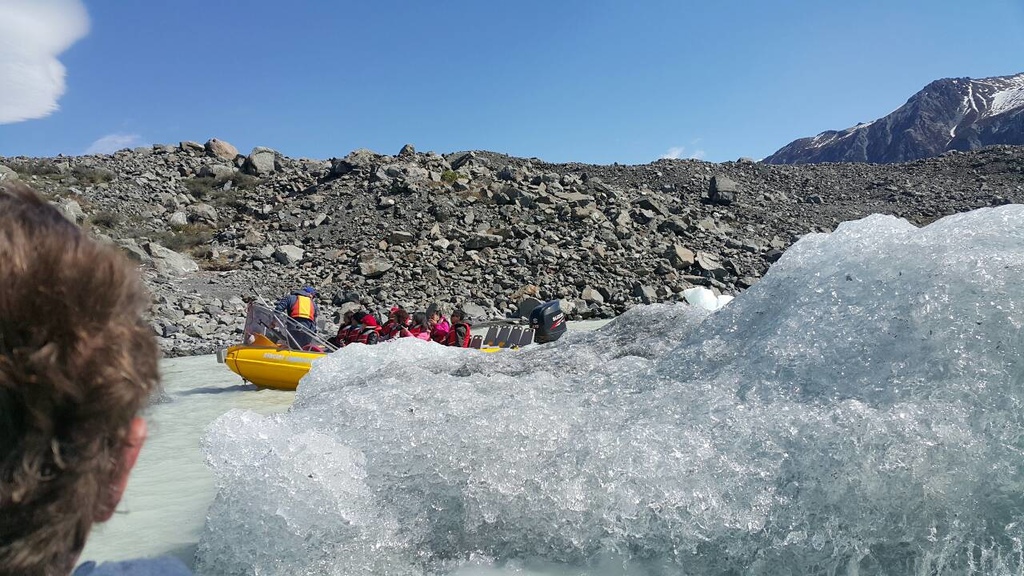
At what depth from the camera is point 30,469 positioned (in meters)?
0.54

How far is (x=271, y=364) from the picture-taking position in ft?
22.8

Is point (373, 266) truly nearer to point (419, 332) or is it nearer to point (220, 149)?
point (419, 332)

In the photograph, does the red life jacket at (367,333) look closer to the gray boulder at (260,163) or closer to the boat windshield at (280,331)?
the boat windshield at (280,331)

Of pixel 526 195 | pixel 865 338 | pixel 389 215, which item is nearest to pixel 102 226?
pixel 389 215

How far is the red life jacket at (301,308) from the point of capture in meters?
7.82

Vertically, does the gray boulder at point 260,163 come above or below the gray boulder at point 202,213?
above

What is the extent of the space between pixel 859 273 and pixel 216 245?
18.2 metres

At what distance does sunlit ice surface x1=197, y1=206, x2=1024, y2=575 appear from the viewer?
A: 209cm

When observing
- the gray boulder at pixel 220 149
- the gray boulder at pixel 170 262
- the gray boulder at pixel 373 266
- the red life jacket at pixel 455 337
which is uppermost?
the gray boulder at pixel 220 149

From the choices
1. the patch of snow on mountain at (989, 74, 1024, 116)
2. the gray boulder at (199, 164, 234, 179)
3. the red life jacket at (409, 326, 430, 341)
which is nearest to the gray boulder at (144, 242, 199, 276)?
the gray boulder at (199, 164, 234, 179)

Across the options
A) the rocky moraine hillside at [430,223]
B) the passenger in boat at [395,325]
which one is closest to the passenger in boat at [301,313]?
the passenger in boat at [395,325]

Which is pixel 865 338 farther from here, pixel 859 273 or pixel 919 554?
pixel 919 554

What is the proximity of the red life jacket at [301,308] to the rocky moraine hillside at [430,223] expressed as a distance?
3794 millimetres

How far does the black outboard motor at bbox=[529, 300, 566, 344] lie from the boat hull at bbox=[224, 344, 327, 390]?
3.12 meters
